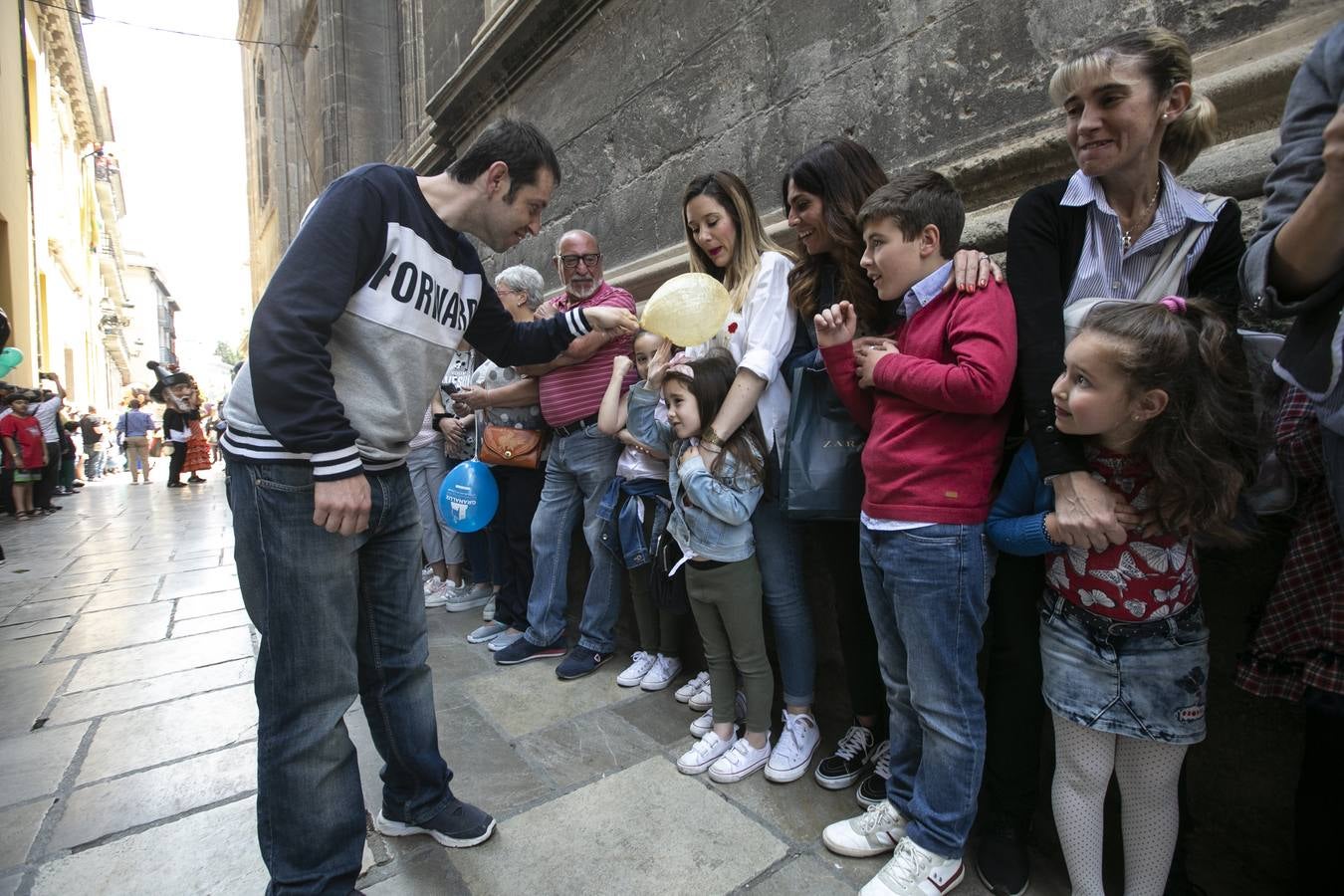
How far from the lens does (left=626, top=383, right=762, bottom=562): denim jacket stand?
2.22 m

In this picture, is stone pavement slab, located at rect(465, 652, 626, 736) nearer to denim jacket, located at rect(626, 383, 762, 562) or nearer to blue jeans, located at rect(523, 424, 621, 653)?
blue jeans, located at rect(523, 424, 621, 653)

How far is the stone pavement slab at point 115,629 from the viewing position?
12.4 ft

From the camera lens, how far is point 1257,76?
5.49ft

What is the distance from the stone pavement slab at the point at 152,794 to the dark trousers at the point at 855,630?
2.11m

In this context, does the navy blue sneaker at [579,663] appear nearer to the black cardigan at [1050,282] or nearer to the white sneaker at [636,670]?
the white sneaker at [636,670]

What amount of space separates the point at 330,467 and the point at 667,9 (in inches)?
147

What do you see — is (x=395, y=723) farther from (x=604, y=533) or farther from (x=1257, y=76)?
(x=1257, y=76)

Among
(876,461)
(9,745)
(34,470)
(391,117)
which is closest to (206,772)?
(9,745)

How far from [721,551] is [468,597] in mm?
2624

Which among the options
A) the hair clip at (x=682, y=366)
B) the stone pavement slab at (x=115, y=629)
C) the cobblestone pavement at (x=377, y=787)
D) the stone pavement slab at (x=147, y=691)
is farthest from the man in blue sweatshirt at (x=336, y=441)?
the stone pavement slab at (x=115, y=629)

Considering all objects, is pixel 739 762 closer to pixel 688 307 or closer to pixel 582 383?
pixel 688 307

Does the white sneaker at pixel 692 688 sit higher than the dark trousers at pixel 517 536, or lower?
lower

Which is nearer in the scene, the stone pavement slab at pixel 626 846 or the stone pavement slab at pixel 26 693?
the stone pavement slab at pixel 626 846

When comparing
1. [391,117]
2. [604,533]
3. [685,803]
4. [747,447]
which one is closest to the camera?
[685,803]
